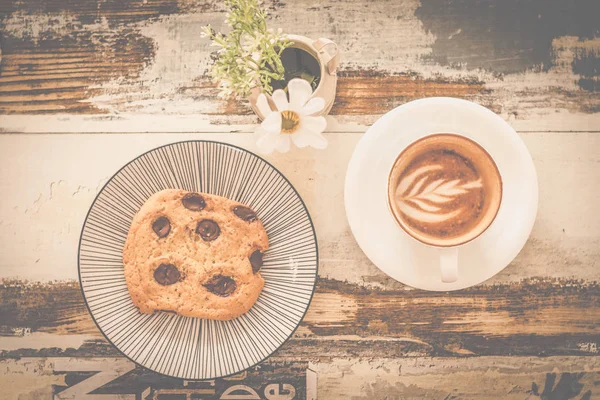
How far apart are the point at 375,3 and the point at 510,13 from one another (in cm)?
Result: 39

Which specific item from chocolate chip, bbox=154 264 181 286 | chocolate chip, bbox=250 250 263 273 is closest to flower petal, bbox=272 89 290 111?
chocolate chip, bbox=250 250 263 273

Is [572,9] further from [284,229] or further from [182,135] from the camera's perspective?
[182,135]

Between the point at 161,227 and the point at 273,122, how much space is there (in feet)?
1.46

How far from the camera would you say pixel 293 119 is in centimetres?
116

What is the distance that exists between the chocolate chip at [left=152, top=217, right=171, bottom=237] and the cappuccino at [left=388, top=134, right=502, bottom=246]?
1.96 feet

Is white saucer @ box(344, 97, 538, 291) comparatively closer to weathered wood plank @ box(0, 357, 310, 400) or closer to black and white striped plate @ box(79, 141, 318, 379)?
black and white striped plate @ box(79, 141, 318, 379)

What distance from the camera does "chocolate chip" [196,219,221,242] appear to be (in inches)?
51.9

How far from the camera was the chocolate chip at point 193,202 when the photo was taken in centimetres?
132

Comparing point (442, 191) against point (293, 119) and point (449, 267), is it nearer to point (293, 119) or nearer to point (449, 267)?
point (449, 267)

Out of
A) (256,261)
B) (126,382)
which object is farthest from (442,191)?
(126,382)

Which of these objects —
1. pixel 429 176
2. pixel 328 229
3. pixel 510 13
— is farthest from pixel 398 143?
pixel 510 13

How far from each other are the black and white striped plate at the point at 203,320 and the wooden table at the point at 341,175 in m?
0.11

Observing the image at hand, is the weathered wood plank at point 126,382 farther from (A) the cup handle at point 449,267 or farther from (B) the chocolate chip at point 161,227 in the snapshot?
(A) the cup handle at point 449,267

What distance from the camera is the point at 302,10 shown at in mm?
1451
